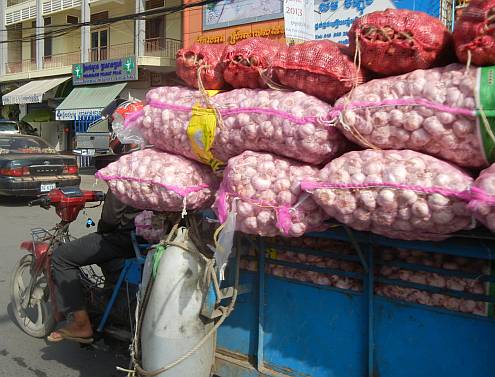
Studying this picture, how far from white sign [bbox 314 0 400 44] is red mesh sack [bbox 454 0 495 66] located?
11550 mm

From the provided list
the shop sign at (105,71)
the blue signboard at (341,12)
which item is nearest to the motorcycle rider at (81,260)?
the blue signboard at (341,12)

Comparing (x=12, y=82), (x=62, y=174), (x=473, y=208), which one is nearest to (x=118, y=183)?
(x=473, y=208)

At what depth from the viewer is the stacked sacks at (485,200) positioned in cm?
159

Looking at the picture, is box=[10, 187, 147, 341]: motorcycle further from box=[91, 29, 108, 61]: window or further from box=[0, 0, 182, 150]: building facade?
box=[91, 29, 108, 61]: window

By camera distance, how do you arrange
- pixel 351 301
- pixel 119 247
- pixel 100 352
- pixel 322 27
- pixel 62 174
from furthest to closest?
pixel 322 27 → pixel 62 174 → pixel 100 352 → pixel 119 247 → pixel 351 301

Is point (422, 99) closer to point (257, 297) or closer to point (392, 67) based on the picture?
point (392, 67)

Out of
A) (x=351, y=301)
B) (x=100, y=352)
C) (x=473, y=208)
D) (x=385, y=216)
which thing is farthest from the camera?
(x=100, y=352)

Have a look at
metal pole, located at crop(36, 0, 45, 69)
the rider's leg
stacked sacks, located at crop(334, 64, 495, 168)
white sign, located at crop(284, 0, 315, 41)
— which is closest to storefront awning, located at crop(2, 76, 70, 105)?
metal pole, located at crop(36, 0, 45, 69)

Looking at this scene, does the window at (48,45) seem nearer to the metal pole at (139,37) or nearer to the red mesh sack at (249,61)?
the metal pole at (139,37)

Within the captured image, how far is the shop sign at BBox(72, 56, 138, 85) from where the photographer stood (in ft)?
64.5

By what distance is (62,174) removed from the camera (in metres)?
10.9

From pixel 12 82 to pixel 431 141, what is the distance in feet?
97.4

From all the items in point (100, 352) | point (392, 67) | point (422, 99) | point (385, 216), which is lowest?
point (100, 352)

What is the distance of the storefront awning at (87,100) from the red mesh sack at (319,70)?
18.1 metres
